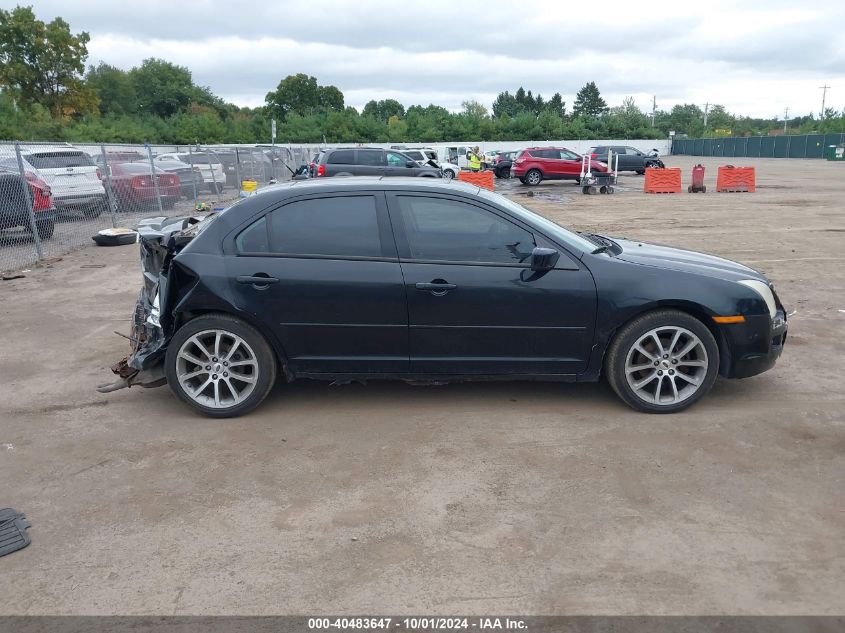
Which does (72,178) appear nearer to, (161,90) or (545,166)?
(545,166)

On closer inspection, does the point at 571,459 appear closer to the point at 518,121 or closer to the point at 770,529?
the point at 770,529

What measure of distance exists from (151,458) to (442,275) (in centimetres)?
218

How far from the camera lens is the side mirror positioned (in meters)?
4.75

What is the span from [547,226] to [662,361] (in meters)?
1.23

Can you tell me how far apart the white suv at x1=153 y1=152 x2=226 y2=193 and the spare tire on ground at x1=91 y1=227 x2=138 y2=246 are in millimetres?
8362

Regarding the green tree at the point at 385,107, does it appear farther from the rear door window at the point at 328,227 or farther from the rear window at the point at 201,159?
the rear door window at the point at 328,227

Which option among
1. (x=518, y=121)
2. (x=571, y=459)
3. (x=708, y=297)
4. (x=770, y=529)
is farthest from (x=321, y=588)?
(x=518, y=121)

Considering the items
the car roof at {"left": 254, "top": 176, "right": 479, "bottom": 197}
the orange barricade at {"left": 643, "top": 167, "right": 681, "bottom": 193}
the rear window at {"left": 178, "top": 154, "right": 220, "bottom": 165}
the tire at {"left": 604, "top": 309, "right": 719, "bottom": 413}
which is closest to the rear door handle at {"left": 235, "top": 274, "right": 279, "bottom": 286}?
the car roof at {"left": 254, "top": 176, "right": 479, "bottom": 197}

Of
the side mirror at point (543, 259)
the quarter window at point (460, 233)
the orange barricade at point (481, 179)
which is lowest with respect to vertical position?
the orange barricade at point (481, 179)

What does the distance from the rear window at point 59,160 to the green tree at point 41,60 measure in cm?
5369

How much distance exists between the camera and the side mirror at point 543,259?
4.75m

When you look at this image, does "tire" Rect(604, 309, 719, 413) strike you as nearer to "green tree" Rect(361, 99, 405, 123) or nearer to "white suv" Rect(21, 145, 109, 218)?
"white suv" Rect(21, 145, 109, 218)

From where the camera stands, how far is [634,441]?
447cm

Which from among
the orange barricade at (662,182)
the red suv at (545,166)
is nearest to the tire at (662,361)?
the orange barricade at (662,182)
